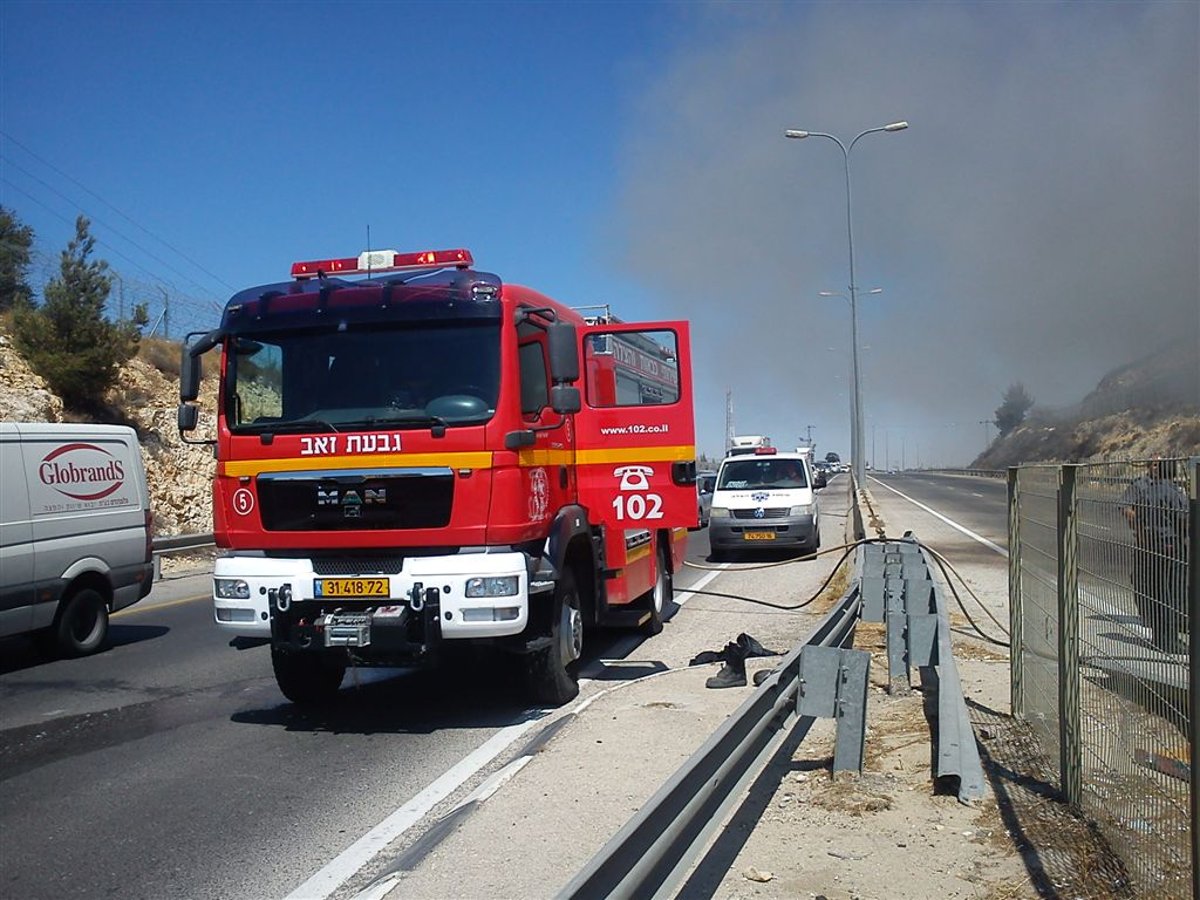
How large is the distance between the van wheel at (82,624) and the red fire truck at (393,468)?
3.92m

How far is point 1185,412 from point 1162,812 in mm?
59074

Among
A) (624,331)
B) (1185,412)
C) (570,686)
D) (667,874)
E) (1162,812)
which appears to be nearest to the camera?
(667,874)

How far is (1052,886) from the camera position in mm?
4277

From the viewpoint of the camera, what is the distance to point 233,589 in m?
7.52

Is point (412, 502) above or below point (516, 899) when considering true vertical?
above

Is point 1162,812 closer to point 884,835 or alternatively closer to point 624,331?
point 884,835

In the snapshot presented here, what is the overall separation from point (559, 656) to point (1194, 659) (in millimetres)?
5268

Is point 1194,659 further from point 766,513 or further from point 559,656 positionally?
point 766,513

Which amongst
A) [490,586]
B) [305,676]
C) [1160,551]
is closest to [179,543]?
[305,676]

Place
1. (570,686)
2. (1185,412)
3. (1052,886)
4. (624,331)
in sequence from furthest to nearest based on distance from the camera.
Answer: (1185,412)
(624,331)
(570,686)
(1052,886)

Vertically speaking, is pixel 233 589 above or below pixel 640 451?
below

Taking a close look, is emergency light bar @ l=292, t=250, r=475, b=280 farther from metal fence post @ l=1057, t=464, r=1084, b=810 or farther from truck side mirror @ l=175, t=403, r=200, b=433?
metal fence post @ l=1057, t=464, r=1084, b=810

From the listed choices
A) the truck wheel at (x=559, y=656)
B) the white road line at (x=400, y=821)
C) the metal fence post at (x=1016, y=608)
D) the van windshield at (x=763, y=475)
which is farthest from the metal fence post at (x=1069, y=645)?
the van windshield at (x=763, y=475)

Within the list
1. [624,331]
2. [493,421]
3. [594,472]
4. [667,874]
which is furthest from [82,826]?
[624,331]
